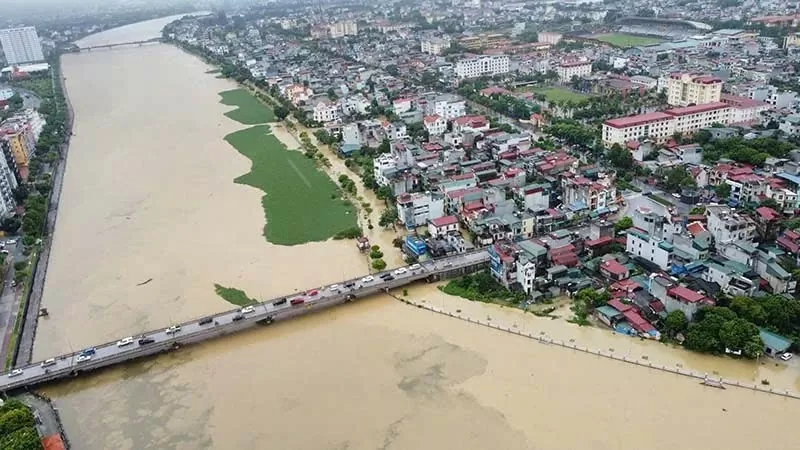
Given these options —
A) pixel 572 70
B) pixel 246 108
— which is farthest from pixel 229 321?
pixel 572 70

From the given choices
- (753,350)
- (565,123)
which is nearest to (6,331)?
Result: (753,350)

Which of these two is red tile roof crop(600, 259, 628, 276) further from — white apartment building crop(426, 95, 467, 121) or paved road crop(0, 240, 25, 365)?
white apartment building crop(426, 95, 467, 121)

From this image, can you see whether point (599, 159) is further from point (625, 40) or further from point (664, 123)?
point (625, 40)

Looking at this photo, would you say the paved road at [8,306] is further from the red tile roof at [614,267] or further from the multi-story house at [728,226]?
the multi-story house at [728,226]

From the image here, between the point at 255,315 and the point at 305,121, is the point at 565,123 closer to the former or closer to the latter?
the point at 305,121

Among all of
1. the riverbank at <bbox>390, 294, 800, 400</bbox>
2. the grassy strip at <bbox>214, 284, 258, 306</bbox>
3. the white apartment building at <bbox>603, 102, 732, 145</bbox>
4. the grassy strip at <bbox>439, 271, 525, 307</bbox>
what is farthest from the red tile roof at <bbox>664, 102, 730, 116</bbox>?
the grassy strip at <bbox>214, 284, 258, 306</bbox>

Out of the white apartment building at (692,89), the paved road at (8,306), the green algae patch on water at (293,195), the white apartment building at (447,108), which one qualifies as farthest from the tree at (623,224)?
the white apartment building at (692,89)
